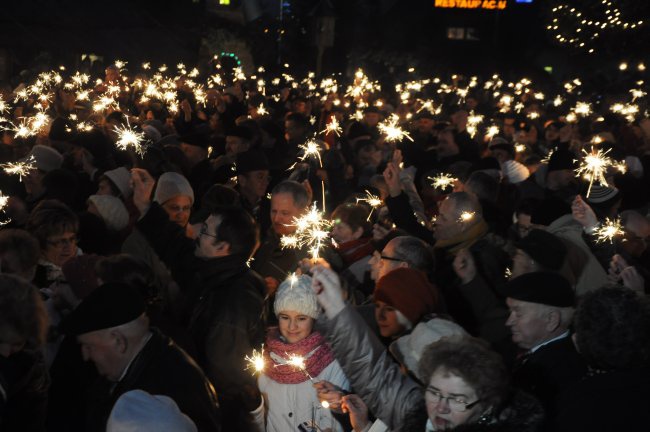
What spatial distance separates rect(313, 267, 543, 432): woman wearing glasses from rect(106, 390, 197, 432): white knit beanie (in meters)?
0.93

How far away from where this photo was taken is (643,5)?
23.9 meters

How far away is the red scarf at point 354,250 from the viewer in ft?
19.1

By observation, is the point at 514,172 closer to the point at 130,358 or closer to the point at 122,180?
the point at 122,180

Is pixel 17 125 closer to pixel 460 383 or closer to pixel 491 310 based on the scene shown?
pixel 491 310

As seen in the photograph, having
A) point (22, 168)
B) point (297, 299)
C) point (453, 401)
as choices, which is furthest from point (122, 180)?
point (453, 401)

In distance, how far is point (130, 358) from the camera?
3.41m

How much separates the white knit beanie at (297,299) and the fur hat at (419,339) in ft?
1.54

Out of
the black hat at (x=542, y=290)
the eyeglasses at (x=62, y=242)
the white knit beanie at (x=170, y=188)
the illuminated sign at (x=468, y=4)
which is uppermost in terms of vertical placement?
the black hat at (x=542, y=290)

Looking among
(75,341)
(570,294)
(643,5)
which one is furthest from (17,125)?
(643,5)

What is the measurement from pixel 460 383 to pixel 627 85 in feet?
84.8

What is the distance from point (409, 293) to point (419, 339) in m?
0.53

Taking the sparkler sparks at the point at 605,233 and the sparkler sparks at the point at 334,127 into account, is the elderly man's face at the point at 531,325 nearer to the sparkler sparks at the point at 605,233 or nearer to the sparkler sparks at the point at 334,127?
the sparkler sparks at the point at 605,233

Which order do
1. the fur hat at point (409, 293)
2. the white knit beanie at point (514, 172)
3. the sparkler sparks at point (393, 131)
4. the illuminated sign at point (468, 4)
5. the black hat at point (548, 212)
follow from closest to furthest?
the fur hat at point (409, 293) → the black hat at point (548, 212) → the sparkler sparks at point (393, 131) → the white knit beanie at point (514, 172) → the illuminated sign at point (468, 4)

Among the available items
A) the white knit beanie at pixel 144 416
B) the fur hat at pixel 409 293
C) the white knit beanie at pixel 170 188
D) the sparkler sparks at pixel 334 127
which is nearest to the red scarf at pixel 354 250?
the fur hat at pixel 409 293
